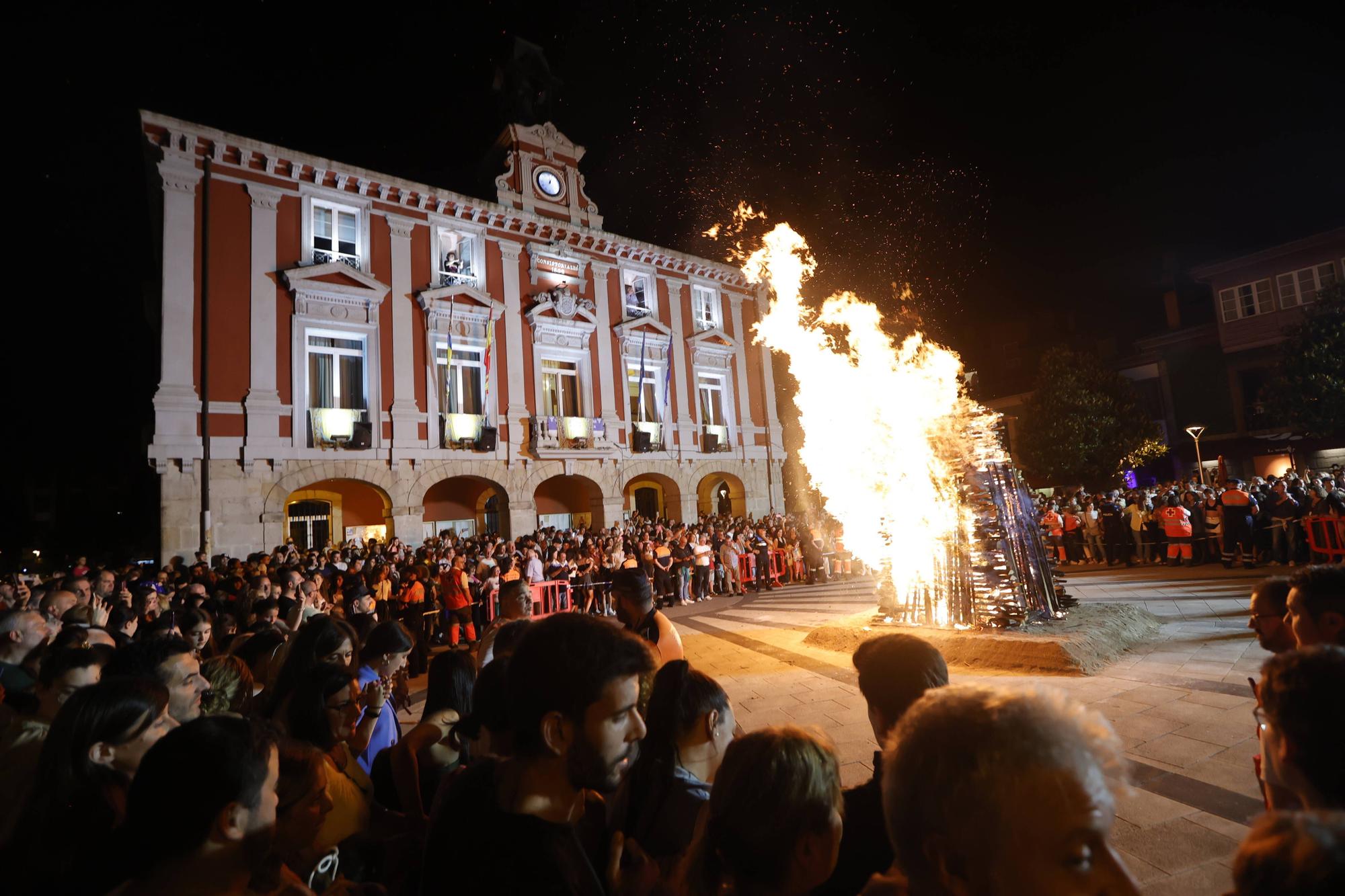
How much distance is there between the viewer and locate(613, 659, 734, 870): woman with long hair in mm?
2184

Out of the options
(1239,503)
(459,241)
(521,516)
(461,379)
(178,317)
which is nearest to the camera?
(1239,503)

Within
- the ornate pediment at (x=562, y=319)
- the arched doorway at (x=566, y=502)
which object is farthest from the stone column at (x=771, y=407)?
the arched doorway at (x=566, y=502)

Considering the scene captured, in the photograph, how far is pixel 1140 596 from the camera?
1053cm

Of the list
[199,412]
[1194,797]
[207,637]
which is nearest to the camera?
[1194,797]

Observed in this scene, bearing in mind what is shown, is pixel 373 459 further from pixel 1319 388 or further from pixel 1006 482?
pixel 1319 388

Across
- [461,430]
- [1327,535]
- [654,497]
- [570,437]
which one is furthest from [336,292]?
[1327,535]

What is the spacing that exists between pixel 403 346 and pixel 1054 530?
18.7m

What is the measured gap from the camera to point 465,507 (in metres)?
21.1

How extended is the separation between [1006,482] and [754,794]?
7.71 metres

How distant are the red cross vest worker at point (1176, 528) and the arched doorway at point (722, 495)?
521 inches

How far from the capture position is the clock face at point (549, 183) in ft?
73.6

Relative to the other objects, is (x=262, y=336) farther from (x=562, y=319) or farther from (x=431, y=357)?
(x=562, y=319)

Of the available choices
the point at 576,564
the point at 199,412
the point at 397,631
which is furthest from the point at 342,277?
the point at 397,631

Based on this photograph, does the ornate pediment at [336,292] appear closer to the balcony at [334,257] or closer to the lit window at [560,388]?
the balcony at [334,257]
